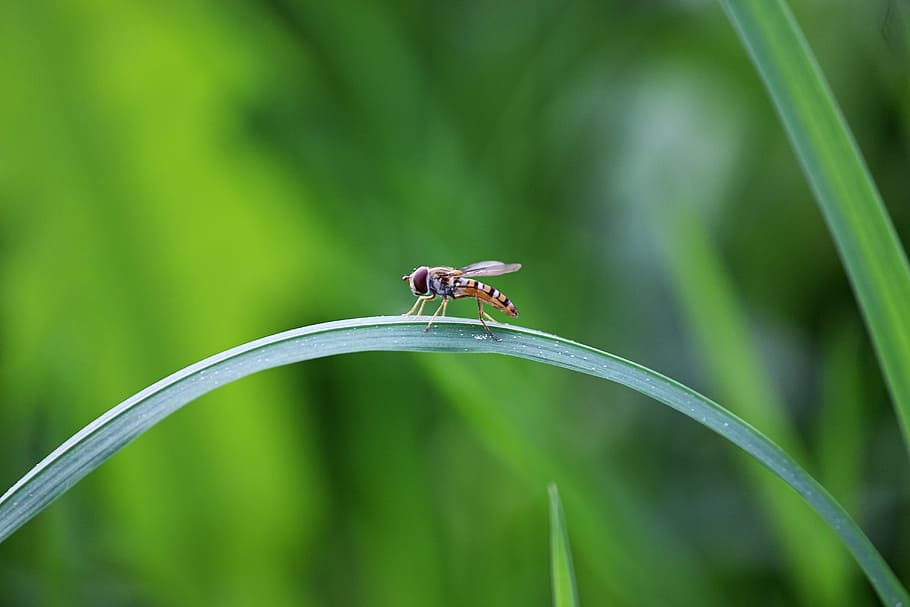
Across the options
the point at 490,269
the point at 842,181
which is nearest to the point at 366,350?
the point at 490,269

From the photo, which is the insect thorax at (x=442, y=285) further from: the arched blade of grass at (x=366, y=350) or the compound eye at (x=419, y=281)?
the arched blade of grass at (x=366, y=350)

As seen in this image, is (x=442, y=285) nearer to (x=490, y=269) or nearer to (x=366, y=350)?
(x=490, y=269)

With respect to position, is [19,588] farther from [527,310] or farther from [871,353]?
[871,353]

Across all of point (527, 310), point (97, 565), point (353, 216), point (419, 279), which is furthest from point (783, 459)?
point (97, 565)

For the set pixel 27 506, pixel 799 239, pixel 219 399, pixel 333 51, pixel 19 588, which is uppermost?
pixel 333 51

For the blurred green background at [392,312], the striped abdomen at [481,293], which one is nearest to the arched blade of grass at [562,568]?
the striped abdomen at [481,293]

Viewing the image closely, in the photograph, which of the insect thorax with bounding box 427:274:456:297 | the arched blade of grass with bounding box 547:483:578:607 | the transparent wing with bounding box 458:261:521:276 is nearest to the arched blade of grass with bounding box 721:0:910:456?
the arched blade of grass with bounding box 547:483:578:607
